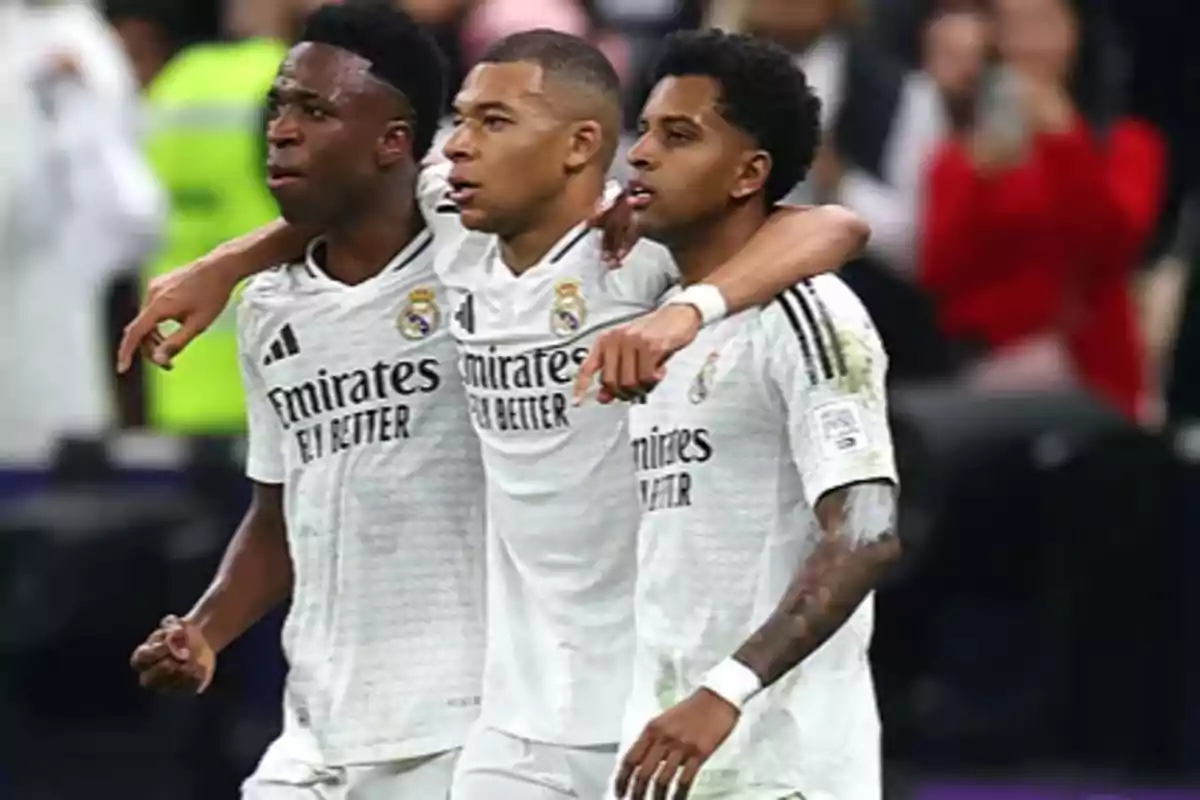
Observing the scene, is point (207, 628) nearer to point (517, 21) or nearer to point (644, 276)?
point (644, 276)

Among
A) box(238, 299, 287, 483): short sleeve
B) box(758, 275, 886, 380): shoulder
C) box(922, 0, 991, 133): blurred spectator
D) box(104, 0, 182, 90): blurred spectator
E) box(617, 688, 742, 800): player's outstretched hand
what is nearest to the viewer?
box(617, 688, 742, 800): player's outstretched hand

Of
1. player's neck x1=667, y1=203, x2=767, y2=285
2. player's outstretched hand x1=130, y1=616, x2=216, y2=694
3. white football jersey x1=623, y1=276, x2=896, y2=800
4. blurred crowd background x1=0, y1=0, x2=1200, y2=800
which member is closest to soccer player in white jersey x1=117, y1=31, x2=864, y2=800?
player's neck x1=667, y1=203, x2=767, y2=285

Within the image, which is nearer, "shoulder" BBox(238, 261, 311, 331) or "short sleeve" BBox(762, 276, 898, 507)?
"short sleeve" BBox(762, 276, 898, 507)

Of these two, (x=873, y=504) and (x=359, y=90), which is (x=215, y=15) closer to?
(x=359, y=90)

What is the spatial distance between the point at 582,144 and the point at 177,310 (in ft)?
2.66

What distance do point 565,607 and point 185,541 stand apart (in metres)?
3.99

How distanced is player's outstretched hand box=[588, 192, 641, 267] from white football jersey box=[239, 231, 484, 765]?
410 mm

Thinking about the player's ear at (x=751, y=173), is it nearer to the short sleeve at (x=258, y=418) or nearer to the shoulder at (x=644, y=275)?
the shoulder at (x=644, y=275)

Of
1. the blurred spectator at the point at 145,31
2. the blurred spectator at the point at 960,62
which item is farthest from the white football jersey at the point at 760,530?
the blurred spectator at the point at 145,31

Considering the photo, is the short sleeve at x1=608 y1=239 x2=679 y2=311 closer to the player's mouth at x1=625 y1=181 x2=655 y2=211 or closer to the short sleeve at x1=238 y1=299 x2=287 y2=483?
the player's mouth at x1=625 y1=181 x2=655 y2=211

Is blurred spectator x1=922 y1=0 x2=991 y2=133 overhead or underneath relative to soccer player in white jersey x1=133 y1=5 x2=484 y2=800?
overhead

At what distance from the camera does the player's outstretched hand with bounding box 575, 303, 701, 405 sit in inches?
264

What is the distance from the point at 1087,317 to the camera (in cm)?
1220

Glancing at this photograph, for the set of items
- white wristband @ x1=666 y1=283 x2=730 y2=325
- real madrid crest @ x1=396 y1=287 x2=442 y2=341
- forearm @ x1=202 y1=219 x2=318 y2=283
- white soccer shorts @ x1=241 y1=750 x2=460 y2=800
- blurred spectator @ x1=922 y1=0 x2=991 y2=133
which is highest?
blurred spectator @ x1=922 y1=0 x2=991 y2=133
